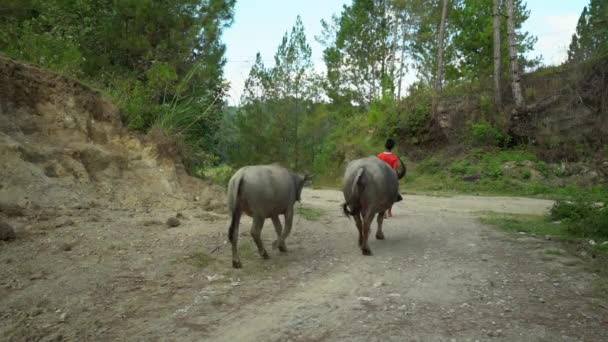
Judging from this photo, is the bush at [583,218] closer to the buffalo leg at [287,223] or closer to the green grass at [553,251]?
the green grass at [553,251]

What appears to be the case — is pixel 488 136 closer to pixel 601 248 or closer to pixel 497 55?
pixel 497 55

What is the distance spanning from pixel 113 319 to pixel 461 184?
56.5ft

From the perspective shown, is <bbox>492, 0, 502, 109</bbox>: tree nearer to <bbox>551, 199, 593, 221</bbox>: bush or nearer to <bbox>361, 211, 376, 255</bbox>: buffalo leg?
<bbox>551, 199, 593, 221</bbox>: bush

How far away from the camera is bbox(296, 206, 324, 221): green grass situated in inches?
458

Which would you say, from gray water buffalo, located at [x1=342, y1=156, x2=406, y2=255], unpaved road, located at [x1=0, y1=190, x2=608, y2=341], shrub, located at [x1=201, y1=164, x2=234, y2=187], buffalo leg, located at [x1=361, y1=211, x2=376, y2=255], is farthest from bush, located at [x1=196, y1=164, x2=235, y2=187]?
buffalo leg, located at [x1=361, y1=211, x2=376, y2=255]

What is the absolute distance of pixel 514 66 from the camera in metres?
21.1

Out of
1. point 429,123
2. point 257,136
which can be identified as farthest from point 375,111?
point 257,136

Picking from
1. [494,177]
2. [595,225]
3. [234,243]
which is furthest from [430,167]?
[234,243]

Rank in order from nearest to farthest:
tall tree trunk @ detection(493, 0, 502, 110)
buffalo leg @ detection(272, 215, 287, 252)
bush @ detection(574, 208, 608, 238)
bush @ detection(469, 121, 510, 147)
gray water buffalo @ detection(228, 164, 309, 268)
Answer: gray water buffalo @ detection(228, 164, 309, 268) < buffalo leg @ detection(272, 215, 287, 252) < bush @ detection(574, 208, 608, 238) < tall tree trunk @ detection(493, 0, 502, 110) < bush @ detection(469, 121, 510, 147)

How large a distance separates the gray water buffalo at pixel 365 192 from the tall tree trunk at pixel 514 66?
14.6m

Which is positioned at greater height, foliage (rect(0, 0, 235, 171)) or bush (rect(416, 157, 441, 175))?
foliage (rect(0, 0, 235, 171))

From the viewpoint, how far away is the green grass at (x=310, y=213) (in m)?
11.6

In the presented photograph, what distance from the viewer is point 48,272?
6133 mm

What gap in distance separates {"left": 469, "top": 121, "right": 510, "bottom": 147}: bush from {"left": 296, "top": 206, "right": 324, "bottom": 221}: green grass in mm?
12259
